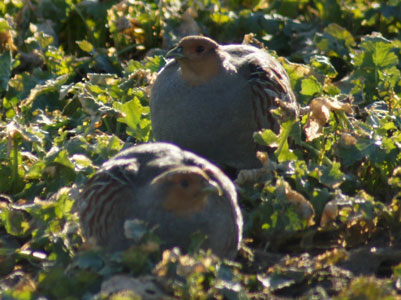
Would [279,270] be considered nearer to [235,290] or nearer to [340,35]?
[235,290]

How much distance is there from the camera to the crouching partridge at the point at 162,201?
9.53ft

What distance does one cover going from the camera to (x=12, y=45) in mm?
5395

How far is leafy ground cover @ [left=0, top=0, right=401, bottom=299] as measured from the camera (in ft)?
9.52

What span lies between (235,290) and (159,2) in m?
3.43

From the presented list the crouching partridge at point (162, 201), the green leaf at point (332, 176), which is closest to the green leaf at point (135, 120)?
the crouching partridge at point (162, 201)

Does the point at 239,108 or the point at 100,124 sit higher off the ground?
the point at 239,108

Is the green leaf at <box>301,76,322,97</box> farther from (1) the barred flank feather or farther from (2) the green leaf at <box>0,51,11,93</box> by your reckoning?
(2) the green leaf at <box>0,51,11,93</box>

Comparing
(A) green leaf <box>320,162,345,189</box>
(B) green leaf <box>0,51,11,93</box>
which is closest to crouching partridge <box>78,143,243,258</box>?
(A) green leaf <box>320,162,345,189</box>

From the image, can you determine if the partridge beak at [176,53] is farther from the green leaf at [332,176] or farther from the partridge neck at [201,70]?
the green leaf at [332,176]

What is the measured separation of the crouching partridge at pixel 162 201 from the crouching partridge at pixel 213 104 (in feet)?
Answer: 2.19

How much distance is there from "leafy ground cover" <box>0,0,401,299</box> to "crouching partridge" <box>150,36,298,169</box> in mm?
172

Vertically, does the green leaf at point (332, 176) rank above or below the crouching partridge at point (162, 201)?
below

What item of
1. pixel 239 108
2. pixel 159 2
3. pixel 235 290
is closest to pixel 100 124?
pixel 239 108

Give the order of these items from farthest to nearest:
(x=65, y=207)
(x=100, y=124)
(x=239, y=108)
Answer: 1. (x=100, y=124)
2. (x=239, y=108)
3. (x=65, y=207)
